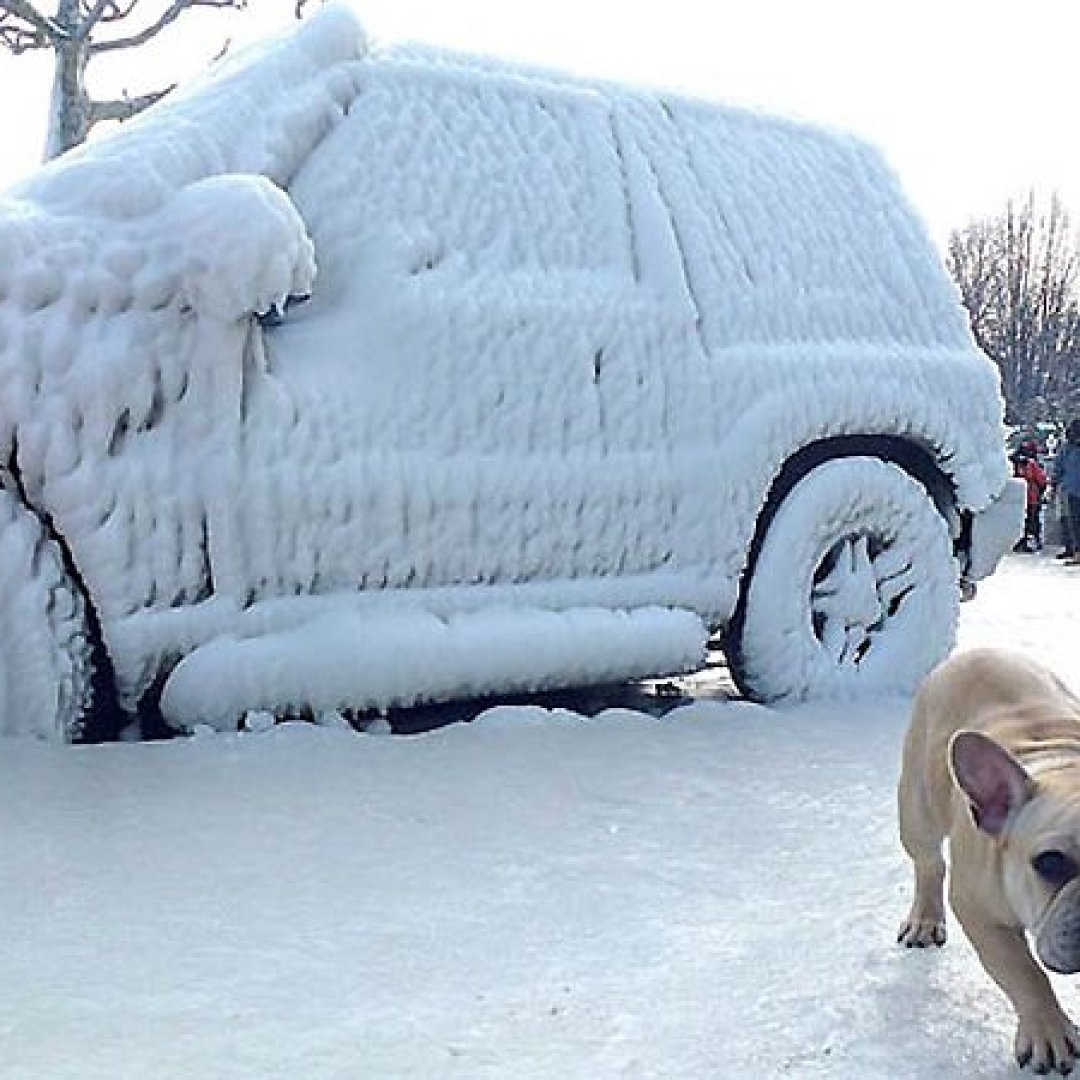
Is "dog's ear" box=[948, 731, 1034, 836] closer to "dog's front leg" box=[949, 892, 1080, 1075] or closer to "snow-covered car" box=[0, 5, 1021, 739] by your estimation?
"dog's front leg" box=[949, 892, 1080, 1075]

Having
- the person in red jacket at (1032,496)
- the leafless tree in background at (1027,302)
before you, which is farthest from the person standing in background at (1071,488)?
the leafless tree in background at (1027,302)

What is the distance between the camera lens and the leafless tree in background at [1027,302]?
42625 mm

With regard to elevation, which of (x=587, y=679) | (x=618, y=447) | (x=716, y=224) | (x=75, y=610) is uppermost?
(x=716, y=224)

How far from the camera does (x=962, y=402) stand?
5.08 metres

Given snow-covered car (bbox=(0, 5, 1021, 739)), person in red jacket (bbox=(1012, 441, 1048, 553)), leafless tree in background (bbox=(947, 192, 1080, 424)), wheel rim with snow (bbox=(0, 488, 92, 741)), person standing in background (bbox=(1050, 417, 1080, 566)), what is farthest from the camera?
leafless tree in background (bbox=(947, 192, 1080, 424))

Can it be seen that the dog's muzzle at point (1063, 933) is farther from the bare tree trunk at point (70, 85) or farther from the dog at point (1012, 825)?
the bare tree trunk at point (70, 85)

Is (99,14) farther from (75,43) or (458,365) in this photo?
(458,365)

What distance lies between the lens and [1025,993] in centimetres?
211

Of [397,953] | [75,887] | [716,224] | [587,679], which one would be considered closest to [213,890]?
[75,887]

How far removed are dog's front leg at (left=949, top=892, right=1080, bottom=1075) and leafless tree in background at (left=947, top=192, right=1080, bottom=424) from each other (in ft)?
132

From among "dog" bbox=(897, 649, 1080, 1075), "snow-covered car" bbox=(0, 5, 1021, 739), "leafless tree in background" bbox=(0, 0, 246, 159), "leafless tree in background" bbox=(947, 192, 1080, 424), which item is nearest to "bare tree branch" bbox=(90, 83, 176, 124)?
"leafless tree in background" bbox=(0, 0, 246, 159)

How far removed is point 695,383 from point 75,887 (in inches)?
89.3

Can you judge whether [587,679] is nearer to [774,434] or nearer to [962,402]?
[774,434]

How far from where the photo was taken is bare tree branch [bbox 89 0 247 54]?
15359mm
